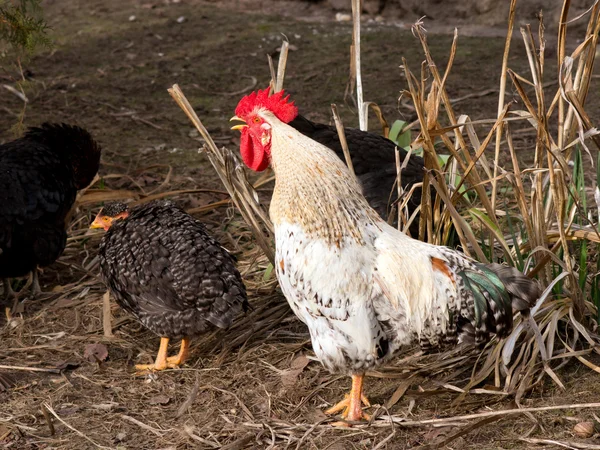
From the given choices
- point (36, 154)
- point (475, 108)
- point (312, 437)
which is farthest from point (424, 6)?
point (312, 437)

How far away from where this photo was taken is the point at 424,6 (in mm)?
10258

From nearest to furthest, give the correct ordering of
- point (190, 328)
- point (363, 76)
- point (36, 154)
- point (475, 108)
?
point (190, 328) < point (36, 154) < point (475, 108) < point (363, 76)

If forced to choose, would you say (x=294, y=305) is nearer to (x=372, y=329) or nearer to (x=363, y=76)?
(x=372, y=329)

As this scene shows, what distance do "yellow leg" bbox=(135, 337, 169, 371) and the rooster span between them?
1079 mm

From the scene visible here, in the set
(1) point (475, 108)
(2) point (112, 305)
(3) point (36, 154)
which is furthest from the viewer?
(1) point (475, 108)

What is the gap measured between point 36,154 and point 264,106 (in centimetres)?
227

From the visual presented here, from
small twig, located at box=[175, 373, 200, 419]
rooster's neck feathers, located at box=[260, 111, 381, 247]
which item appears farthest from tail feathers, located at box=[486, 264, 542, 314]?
small twig, located at box=[175, 373, 200, 419]

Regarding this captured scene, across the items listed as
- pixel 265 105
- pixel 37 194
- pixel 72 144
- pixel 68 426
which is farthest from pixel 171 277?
pixel 72 144

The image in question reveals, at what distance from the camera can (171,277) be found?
170 inches

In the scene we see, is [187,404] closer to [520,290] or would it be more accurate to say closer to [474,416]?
[474,416]

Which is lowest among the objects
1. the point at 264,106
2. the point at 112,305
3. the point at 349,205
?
the point at 112,305

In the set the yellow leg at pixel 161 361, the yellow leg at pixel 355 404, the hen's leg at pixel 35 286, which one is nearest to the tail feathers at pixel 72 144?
the hen's leg at pixel 35 286

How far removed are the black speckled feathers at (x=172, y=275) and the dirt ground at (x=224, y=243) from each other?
336 mm

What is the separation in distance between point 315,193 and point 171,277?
1.08 metres
